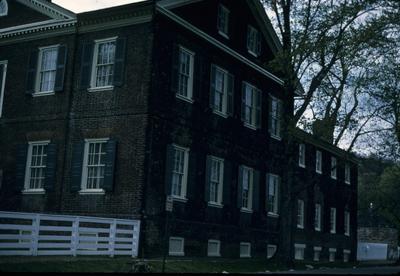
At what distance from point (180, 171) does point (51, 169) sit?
16.6 feet

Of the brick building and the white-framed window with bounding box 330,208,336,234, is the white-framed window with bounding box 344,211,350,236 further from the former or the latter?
the brick building

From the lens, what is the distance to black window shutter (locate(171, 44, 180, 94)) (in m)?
23.5

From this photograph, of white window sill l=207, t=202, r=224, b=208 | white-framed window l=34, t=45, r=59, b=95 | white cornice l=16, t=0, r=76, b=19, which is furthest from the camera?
white window sill l=207, t=202, r=224, b=208

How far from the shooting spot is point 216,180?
26.3m

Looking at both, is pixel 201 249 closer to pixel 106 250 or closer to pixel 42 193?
pixel 106 250

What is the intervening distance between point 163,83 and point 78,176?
4774mm

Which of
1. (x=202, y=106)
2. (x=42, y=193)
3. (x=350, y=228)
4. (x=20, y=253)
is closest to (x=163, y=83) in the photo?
(x=202, y=106)

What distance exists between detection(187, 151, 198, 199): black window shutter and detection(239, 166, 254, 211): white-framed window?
4263 millimetres

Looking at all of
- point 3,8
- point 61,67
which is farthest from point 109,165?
point 3,8

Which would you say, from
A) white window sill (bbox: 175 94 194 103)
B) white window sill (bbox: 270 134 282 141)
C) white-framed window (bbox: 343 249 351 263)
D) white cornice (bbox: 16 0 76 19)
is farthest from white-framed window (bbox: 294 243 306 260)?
white cornice (bbox: 16 0 76 19)

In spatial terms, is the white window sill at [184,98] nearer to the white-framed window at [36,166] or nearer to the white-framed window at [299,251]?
the white-framed window at [36,166]

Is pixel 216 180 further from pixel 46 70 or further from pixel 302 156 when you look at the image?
pixel 302 156

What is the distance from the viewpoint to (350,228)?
44688mm

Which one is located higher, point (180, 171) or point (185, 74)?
point (185, 74)
